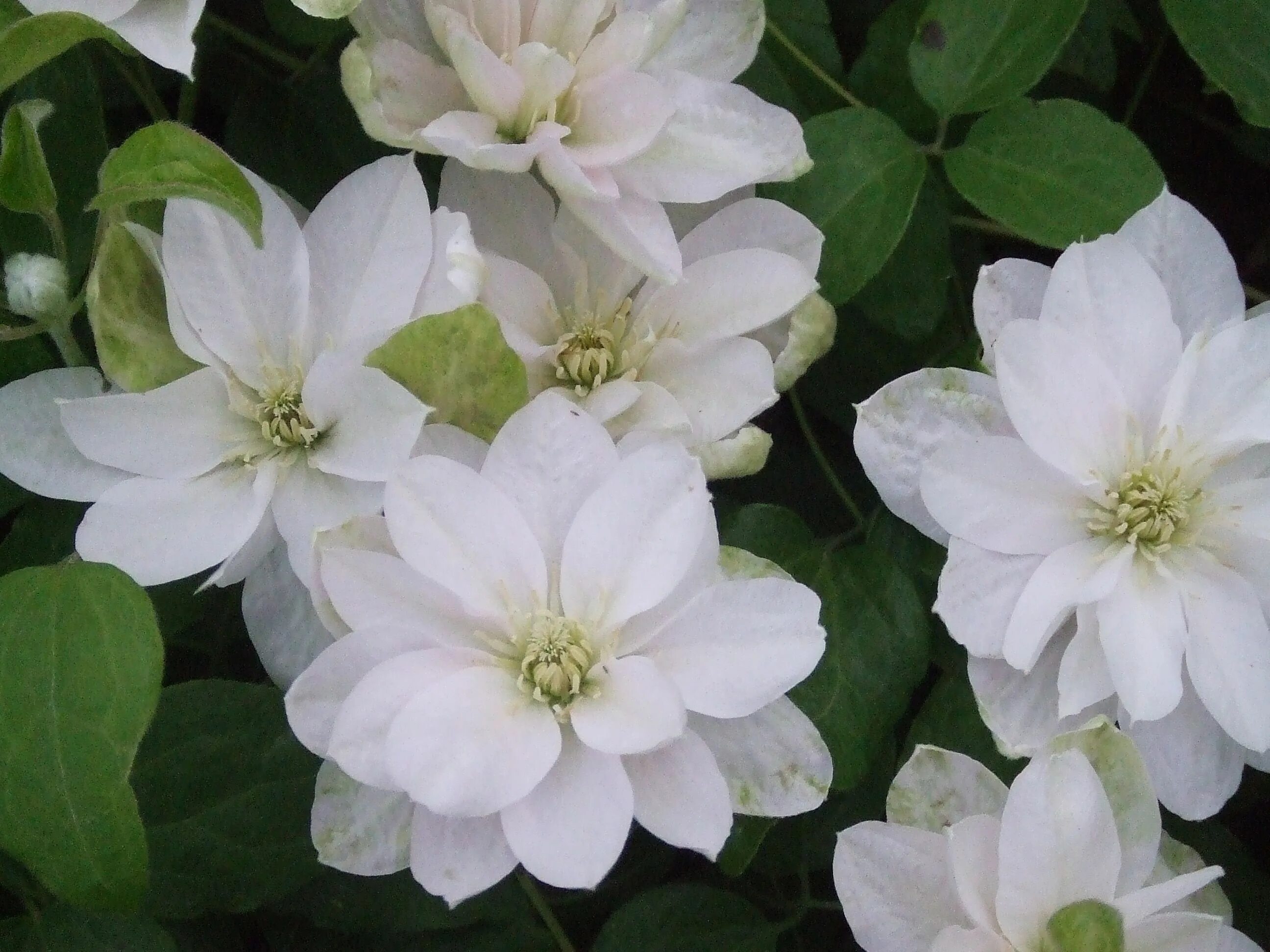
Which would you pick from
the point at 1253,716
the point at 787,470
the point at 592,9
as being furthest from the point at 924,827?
the point at 592,9

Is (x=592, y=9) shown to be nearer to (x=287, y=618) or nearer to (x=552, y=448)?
(x=552, y=448)

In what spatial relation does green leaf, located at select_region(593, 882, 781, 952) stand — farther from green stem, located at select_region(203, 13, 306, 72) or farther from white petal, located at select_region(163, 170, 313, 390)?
green stem, located at select_region(203, 13, 306, 72)

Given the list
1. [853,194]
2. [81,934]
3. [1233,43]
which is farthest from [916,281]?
[81,934]

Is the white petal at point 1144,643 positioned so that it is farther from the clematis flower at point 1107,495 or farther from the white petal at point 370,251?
the white petal at point 370,251

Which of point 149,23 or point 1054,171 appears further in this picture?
point 1054,171

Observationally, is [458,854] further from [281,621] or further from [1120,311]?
[1120,311]
